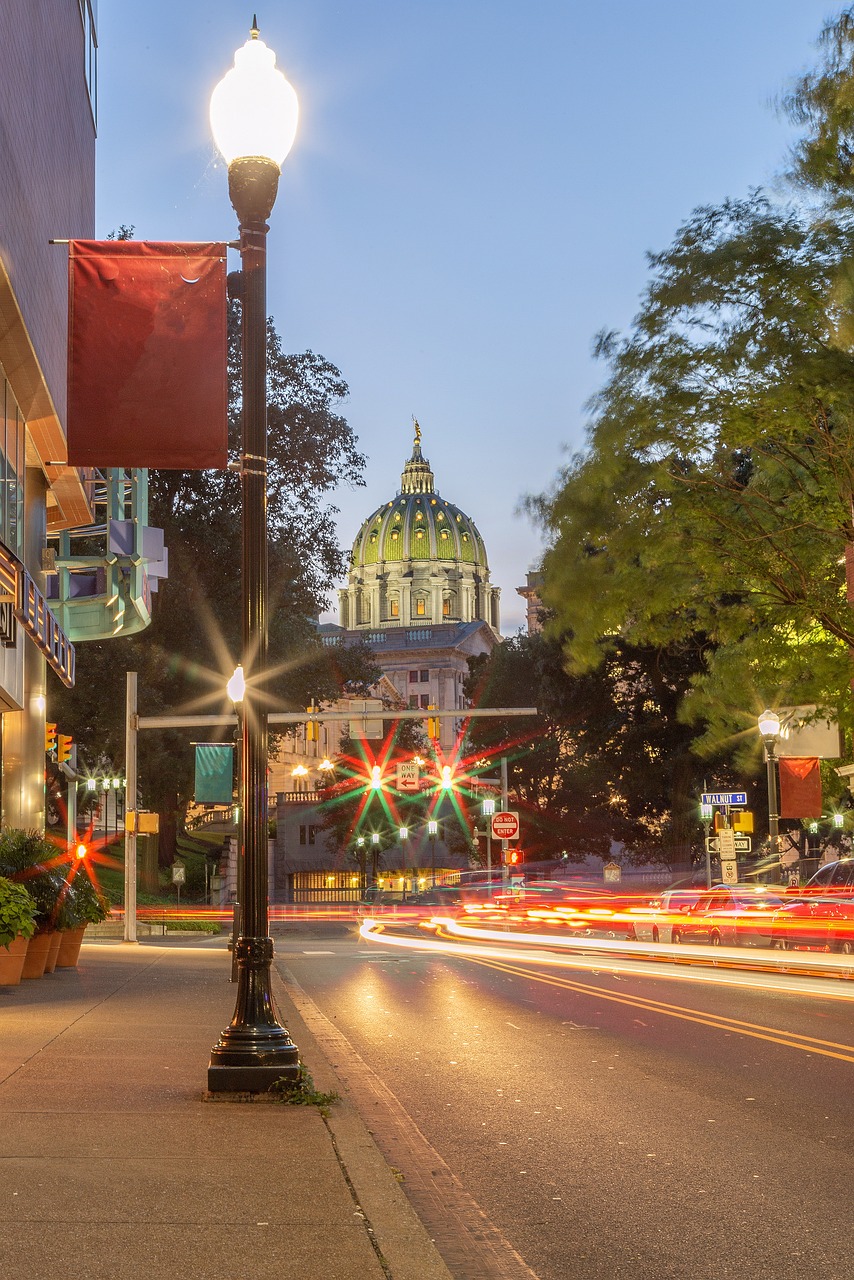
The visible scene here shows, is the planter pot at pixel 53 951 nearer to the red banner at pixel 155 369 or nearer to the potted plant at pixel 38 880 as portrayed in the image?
the potted plant at pixel 38 880

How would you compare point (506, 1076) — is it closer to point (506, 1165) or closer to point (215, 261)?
point (506, 1165)

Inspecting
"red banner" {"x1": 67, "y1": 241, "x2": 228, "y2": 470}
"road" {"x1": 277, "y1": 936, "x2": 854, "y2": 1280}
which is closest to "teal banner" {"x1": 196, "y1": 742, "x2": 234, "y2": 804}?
"road" {"x1": 277, "y1": 936, "x2": 854, "y2": 1280}

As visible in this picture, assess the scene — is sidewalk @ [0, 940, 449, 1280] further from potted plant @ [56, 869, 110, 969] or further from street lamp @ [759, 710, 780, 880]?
street lamp @ [759, 710, 780, 880]

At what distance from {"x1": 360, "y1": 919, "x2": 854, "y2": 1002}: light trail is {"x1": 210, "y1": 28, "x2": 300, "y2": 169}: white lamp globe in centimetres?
1333

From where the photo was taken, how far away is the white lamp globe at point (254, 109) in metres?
10.3

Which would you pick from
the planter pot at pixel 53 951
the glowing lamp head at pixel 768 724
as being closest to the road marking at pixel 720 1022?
the planter pot at pixel 53 951

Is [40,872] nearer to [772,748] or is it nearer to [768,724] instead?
[768,724]

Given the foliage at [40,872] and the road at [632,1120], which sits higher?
the foliage at [40,872]

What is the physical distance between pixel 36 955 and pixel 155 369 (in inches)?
467

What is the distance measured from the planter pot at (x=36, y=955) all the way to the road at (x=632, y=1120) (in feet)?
12.1

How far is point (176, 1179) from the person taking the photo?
7281mm

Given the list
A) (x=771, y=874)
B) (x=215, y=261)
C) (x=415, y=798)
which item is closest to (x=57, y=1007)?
(x=215, y=261)

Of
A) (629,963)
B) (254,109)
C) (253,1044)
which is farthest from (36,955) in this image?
(254,109)

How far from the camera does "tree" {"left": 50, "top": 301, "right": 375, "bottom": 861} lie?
4734 centimetres
